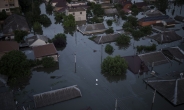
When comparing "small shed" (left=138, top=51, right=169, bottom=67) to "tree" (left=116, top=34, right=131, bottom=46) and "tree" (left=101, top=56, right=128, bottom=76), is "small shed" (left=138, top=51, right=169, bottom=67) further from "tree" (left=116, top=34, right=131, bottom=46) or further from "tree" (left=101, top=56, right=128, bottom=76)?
"tree" (left=116, top=34, right=131, bottom=46)

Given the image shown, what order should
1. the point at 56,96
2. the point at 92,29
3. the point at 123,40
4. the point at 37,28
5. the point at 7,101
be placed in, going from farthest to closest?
the point at 37,28
the point at 92,29
the point at 123,40
the point at 56,96
the point at 7,101

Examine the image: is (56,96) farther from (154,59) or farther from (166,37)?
(166,37)

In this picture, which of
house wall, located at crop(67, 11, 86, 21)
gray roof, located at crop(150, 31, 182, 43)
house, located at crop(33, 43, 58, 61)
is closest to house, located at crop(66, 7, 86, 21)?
house wall, located at crop(67, 11, 86, 21)

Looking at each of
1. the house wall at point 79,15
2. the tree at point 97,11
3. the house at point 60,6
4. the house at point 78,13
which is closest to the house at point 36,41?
the house at point 78,13

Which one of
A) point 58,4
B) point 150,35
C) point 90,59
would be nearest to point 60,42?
point 90,59

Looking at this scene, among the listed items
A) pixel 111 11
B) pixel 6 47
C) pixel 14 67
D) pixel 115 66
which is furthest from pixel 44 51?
pixel 111 11

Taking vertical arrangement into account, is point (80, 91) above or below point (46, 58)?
below

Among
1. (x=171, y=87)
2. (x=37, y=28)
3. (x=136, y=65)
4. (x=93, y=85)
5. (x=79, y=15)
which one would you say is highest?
(x=79, y=15)

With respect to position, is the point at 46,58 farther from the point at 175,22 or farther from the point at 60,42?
the point at 175,22
